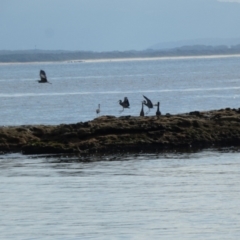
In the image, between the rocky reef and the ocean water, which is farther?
the rocky reef

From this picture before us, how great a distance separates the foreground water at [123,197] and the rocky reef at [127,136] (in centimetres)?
109

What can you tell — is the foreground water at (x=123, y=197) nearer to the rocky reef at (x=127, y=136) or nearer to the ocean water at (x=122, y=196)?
the ocean water at (x=122, y=196)

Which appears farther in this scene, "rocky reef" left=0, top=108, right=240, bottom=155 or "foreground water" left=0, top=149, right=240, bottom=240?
"rocky reef" left=0, top=108, right=240, bottom=155

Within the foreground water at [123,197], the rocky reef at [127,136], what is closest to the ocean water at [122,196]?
the foreground water at [123,197]

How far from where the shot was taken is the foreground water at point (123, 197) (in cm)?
1733

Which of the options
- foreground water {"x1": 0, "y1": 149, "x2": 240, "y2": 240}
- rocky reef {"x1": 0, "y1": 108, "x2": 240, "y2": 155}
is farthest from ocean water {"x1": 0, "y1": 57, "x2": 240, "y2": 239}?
rocky reef {"x1": 0, "y1": 108, "x2": 240, "y2": 155}

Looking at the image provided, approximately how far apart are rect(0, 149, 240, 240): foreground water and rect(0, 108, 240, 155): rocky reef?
3.57 ft

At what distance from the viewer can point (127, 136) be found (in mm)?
29672

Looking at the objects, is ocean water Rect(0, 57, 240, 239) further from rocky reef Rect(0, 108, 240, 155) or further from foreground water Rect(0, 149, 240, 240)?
rocky reef Rect(0, 108, 240, 155)

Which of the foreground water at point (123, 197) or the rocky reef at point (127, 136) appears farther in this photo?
the rocky reef at point (127, 136)

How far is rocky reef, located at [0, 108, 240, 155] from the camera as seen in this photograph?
96.5 ft

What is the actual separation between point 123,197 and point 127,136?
892 cm

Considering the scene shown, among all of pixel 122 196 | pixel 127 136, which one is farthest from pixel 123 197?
pixel 127 136

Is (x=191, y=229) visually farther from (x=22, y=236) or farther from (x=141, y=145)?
(x=141, y=145)
